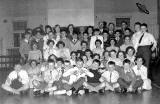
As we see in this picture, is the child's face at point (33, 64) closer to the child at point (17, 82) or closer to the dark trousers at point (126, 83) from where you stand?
the child at point (17, 82)

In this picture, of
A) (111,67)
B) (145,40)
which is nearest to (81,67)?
(111,67)

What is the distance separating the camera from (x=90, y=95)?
6973 millimetres

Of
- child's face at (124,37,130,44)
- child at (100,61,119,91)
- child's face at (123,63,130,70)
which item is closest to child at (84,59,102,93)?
child at (100,61,119,91)

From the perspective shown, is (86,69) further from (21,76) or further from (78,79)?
(21,76)

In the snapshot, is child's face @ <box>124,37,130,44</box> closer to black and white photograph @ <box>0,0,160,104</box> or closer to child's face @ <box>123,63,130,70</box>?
black and white photograph @ <box>0,0,160,104</box>

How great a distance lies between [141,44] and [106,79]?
56.1 inches

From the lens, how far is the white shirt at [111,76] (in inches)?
290

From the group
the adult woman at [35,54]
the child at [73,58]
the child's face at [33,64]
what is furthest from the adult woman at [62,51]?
the child's face at [33,64]

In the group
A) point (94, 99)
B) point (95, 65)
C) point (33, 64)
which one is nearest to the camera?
point (94, 99)

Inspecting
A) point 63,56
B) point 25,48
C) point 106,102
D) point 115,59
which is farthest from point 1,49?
point 106,102

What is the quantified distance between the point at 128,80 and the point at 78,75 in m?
1.07

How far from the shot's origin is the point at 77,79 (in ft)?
23.6

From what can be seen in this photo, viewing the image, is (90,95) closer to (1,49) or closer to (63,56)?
(63,56)

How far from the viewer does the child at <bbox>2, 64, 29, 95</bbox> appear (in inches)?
283
